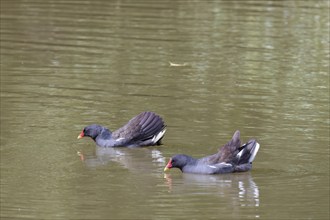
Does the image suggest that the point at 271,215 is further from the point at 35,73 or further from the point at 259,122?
the point at 35,73

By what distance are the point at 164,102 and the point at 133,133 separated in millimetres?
2178

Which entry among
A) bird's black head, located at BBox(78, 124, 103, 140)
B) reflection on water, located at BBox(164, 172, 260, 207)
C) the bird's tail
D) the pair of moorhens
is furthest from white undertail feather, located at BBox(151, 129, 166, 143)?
the bird's tail

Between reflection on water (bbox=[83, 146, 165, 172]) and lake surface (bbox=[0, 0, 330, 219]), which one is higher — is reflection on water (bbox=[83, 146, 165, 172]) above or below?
below

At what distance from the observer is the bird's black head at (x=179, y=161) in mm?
13562

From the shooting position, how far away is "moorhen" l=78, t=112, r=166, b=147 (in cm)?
1498

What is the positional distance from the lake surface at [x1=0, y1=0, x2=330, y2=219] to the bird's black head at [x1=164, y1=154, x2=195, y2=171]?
6.5 inches

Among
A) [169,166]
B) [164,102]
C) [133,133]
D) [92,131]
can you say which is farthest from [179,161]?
[164,102]

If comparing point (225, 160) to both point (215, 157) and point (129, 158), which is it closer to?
point (215, 157)

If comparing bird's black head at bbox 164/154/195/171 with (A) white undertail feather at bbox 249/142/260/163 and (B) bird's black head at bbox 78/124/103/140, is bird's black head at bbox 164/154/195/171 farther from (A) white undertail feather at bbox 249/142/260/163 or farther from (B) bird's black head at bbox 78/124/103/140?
(B) bird's black head at bbox 78/124/103/140

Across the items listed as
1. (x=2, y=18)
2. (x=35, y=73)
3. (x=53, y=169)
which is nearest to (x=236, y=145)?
(x=53, y=169)

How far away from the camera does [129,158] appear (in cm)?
1465

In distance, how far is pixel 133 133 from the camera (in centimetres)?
1500

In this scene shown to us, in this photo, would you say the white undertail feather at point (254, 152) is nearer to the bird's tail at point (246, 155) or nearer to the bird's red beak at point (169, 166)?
the bird's tail at point (246, 155)

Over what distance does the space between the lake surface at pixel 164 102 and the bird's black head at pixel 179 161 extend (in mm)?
166
